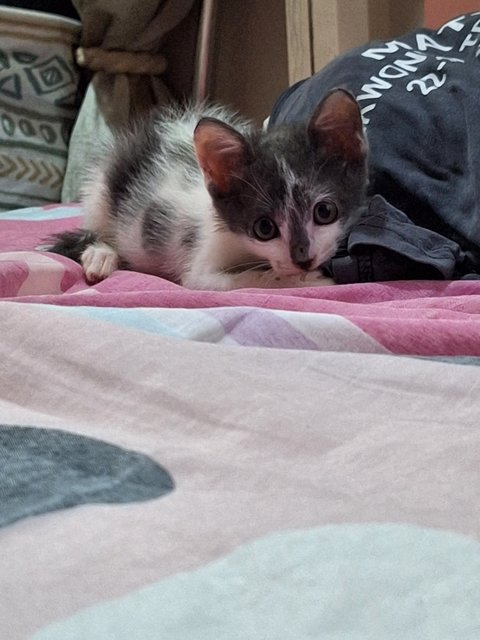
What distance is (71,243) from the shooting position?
60.0 inches

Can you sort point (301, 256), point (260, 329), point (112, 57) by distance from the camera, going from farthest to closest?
point (112, 57), point (301, 256), point (260, 329)

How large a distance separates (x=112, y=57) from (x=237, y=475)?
2444 mm

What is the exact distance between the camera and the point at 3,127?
102 inches

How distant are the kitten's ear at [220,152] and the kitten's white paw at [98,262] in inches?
9.9

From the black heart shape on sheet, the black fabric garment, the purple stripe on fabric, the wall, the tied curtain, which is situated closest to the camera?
the black heart shape on sheet

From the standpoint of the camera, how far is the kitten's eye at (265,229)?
1230 millimetres

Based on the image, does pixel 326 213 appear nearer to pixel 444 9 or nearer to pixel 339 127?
pixel 339 127

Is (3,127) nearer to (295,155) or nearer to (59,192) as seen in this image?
(59,192)

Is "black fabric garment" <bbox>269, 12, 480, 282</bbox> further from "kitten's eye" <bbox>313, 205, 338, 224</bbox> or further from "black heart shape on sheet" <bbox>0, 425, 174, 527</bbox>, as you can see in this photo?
"black heart shape on sheet" <bbox>0, 425, 174, 527</bbox>

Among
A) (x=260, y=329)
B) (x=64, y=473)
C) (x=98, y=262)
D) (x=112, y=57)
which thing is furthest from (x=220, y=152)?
(x=112, y=57)

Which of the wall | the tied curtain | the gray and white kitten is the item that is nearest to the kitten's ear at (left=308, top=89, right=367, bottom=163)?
the gray and white kitten

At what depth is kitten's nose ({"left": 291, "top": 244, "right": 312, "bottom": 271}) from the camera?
1.19 m

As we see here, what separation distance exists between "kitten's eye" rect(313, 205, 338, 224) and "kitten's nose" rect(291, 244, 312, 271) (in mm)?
65

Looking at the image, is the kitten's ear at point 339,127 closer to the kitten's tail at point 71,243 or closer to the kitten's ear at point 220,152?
the kitten's ear at point 220,152
